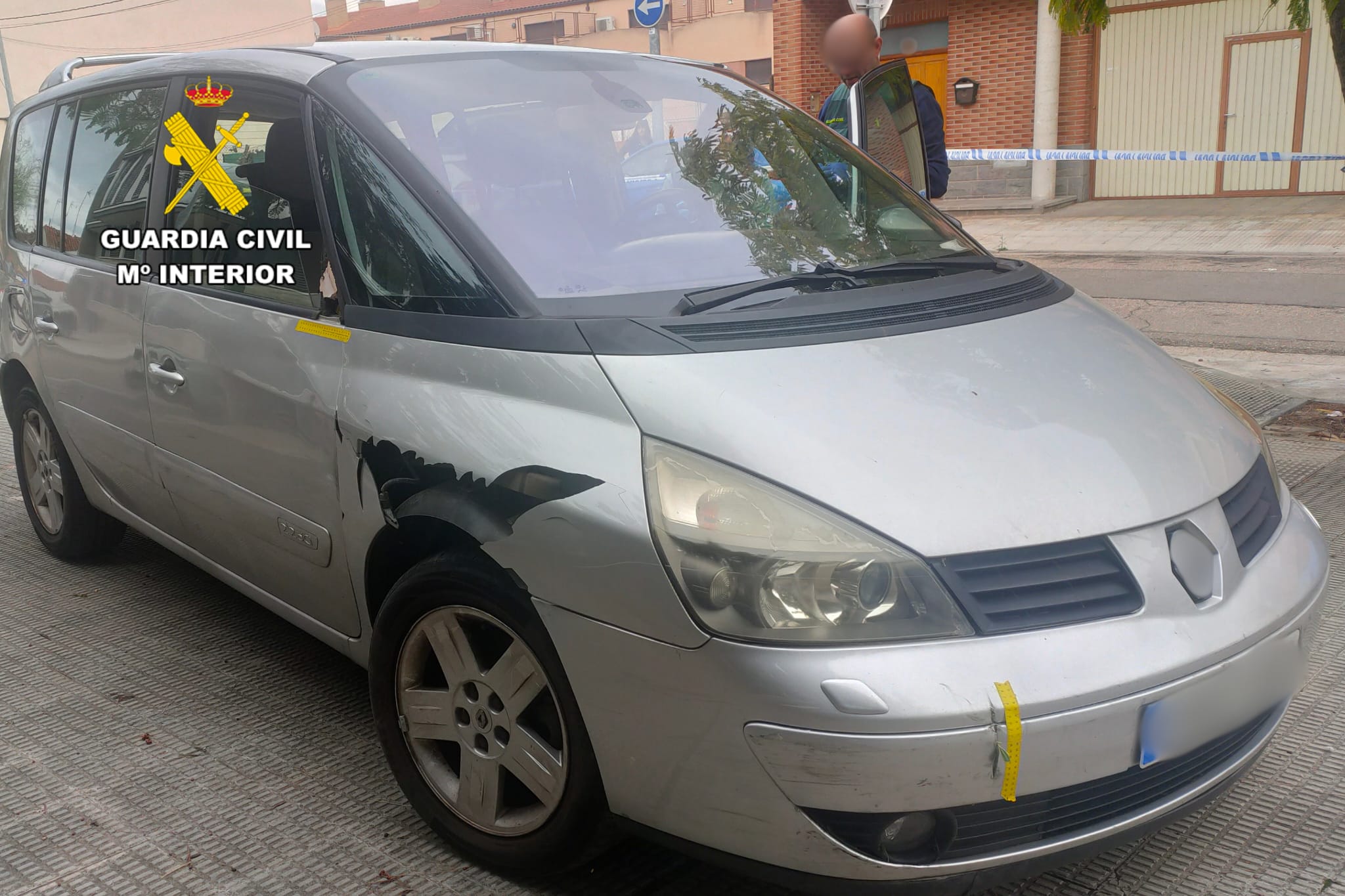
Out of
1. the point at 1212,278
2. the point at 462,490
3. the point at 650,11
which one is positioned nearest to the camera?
the point at 462,490

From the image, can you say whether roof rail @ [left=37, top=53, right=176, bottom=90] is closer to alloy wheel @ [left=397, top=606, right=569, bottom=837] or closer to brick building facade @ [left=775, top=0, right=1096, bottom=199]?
alloy wheel @ [left=397, top=606, right=569, bottom=837]

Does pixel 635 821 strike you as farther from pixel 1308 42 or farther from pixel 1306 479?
pixel 1308 42

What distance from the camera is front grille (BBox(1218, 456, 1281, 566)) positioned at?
2262 mm

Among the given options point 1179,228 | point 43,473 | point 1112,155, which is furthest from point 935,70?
point 43,473

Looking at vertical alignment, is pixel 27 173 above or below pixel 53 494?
above

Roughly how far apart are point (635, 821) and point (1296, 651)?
132 centimetres

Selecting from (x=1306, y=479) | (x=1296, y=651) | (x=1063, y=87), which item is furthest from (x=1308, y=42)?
(x=1296, y=651)

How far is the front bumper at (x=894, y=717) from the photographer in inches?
73.7

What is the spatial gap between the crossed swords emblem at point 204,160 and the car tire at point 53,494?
A: 1334 millimetres

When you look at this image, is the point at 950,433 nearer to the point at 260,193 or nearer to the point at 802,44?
the point at 260,193

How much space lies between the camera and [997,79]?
19547mm

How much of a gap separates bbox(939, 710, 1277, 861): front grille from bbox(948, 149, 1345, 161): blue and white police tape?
52.7 feet

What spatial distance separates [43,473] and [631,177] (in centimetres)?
293

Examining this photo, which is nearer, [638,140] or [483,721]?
[483,721]
